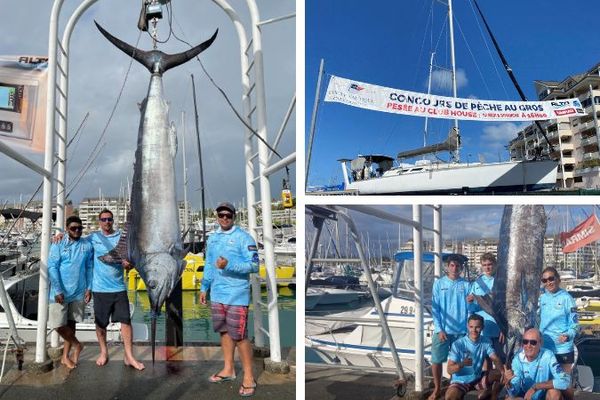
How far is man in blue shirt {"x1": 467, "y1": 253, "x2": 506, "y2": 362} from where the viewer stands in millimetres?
1920

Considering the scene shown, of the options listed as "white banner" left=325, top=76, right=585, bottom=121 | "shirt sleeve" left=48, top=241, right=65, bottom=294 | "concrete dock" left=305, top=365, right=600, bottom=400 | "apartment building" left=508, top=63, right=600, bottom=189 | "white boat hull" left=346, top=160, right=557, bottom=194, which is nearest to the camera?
"concrete dock" left=305, top=365, right=600, bottom=400

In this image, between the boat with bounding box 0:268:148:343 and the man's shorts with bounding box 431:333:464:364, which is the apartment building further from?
the man's shorts with bounding box 431:333:464:364

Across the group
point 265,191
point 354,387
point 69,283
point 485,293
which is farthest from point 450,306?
point 69,283

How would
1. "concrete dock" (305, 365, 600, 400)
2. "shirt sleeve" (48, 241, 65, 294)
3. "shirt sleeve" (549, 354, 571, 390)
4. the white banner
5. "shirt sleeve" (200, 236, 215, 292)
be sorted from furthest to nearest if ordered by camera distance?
the white banner
"shirt sleeve" (48, 241, 65, 294)
"shirt sleeve" (200, 236, 215, 292)
"concrete dock" (305, 365, 600, 400)
"shirt sleeve" (549, 354, 571, 390)

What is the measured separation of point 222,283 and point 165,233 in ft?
1.36

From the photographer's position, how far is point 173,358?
2967 millimetres

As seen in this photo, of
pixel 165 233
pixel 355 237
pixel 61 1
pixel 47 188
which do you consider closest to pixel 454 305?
pixel 355 237

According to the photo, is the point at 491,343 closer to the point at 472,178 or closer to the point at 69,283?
the point at 69,283

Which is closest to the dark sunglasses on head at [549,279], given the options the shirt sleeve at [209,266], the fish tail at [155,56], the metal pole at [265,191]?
the metal pole at [265,191]

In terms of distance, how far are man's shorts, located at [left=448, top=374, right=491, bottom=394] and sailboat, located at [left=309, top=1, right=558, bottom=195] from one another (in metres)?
5.60

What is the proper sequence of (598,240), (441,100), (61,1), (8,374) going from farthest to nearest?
(441,100)
(61,1)
(8,374)
(598,240)

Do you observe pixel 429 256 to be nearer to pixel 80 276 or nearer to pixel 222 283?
pixel 222 283

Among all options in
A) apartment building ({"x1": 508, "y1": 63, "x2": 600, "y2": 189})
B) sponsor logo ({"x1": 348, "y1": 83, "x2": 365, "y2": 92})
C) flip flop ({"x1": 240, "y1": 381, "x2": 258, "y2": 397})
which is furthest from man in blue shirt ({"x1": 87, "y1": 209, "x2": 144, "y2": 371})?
apartment building ({"x1": 508, "y1": 63, "x2": 600, "y2": 189})

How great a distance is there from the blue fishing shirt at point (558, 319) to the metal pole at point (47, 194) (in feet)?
8.84
